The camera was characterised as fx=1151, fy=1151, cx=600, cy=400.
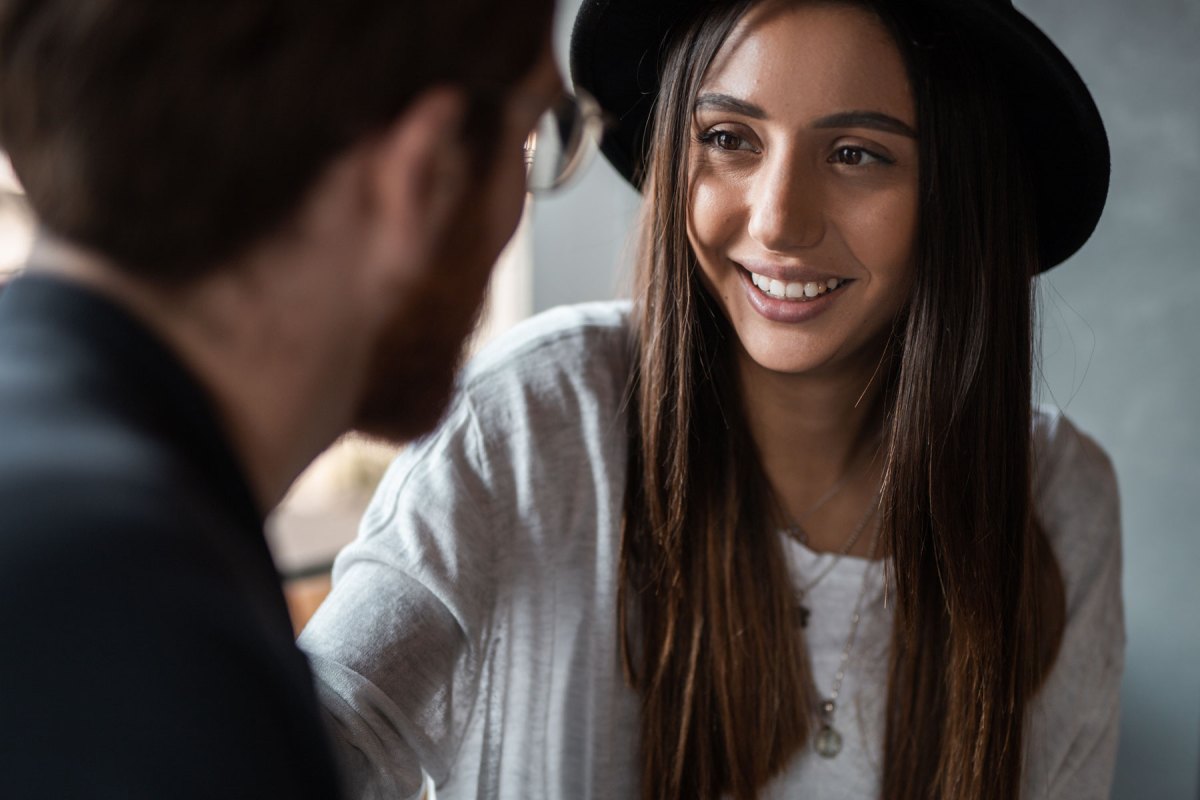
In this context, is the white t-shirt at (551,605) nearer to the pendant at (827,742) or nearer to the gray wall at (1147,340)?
the pendant at (827,742)

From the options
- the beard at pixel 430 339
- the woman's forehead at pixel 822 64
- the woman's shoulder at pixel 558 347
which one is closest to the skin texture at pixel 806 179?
the woman's forehead at pixel 822 64

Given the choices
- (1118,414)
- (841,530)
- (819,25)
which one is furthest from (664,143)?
(1118,414)

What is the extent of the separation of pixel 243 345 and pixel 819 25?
0.73 metres

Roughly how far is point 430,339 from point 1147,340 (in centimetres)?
131

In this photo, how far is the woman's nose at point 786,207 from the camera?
1115mm

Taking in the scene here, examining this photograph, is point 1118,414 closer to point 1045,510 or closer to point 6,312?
point 1045,510

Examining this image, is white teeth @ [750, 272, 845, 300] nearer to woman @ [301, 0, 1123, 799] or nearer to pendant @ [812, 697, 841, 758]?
woman @ [301, 0, 1123, 799]

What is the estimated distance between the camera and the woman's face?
3.63 ft

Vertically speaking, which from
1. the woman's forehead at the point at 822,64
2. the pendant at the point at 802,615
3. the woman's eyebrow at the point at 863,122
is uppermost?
the woman's forehead at the point at 822,64

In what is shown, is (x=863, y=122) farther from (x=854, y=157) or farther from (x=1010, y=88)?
(x=1010, y=88)

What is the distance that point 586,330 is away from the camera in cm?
136

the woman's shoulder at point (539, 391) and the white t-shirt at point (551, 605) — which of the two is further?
the woman's shoulder at point (539, 391)

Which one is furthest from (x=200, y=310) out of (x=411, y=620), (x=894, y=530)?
(x=894, y=530)

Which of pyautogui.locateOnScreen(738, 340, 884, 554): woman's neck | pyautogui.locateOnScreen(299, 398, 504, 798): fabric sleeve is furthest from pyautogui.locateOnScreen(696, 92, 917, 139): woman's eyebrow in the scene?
pyautogui.locateOnScreen(299, 398, 504, 798): fabric sleeve
